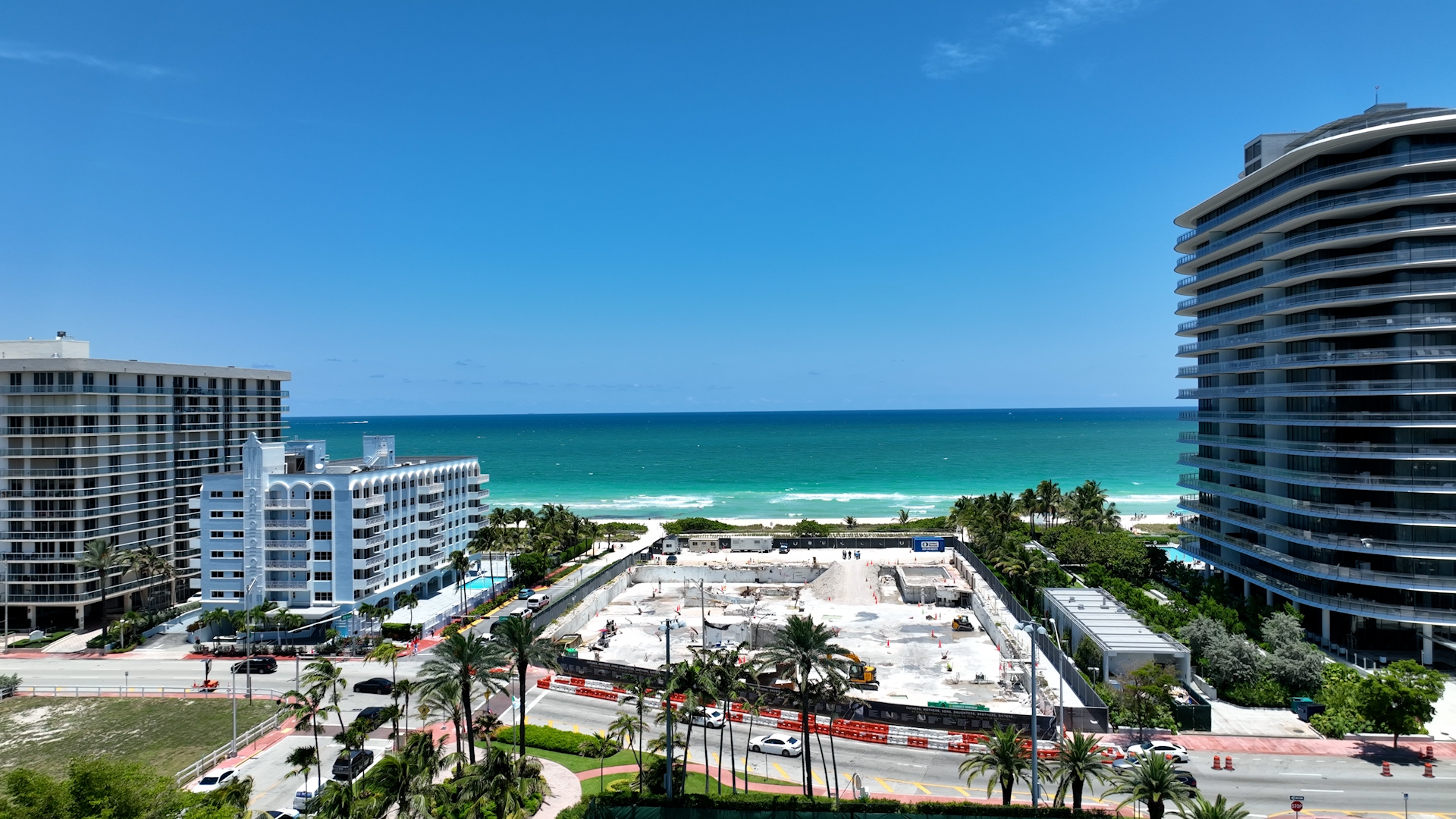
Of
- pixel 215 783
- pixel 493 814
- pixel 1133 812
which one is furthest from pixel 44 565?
pixel 1133 812

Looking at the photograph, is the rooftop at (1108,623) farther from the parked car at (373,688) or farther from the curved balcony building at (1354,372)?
the parked car at (373,688)

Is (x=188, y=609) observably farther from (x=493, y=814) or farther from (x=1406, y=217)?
(x=1406, y=217)

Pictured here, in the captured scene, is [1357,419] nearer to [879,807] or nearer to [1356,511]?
[1356,511]

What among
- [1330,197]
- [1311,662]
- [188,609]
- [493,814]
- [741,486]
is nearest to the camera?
[493,814]

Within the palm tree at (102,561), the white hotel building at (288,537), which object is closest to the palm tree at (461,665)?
the white hotel building at (288,537)

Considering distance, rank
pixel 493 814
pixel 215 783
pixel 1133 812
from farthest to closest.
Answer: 1. pixel 215 783
2. pixel 1133 812
3. pixel 493 814

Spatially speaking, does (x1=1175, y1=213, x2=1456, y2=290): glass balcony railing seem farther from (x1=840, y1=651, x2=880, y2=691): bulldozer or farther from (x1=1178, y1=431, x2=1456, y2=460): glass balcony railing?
(x1=840, y1=651, x2=880, y2=691): bulldozer

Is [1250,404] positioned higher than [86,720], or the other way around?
[1250,404]

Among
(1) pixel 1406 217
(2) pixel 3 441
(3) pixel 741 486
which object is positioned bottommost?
(3) pixel 741 486
